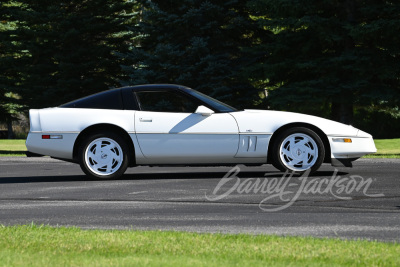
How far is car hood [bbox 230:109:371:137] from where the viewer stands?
1133cm

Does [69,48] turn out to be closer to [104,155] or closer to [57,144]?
[57,144]

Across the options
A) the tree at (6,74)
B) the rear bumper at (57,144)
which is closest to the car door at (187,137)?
the rear bumper at (57,144)

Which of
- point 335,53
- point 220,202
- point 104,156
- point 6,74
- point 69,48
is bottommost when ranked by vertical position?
point 220,202

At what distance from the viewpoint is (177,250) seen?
5516 mm

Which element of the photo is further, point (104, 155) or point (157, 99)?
point (157, 99)

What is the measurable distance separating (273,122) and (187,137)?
1340mm

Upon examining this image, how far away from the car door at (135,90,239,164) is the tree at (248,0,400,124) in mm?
14662

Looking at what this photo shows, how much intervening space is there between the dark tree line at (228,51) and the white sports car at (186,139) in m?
14.2

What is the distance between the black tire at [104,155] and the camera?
37.0 feet

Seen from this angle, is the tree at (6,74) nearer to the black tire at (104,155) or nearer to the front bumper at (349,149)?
the black tire at (104,155)

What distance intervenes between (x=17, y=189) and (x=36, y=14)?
2823cm

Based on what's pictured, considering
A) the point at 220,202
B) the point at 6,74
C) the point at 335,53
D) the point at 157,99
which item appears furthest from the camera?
the point at 6,74

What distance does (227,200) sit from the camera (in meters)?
8.93

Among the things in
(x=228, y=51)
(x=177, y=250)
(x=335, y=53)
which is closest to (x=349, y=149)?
(x=177, y=250)
